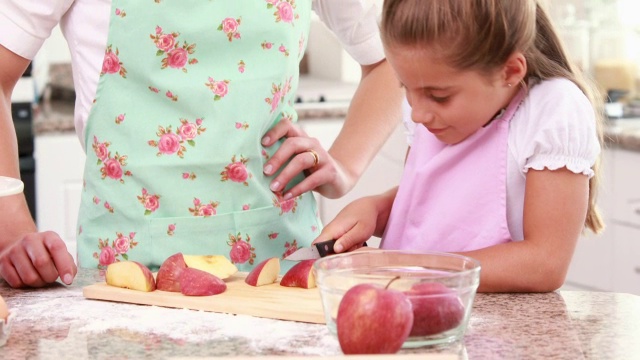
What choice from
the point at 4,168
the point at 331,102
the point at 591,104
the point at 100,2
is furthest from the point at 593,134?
the point at 331,102

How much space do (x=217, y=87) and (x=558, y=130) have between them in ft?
1.71

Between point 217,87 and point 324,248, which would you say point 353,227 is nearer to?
point 324,248

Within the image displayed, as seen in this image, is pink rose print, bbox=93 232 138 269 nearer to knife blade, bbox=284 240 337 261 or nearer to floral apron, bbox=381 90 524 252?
knife blade, bbox=284 240 337 261

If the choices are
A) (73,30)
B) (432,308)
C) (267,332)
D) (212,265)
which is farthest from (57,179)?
(432,308)

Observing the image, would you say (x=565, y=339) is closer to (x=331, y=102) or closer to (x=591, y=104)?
(x=591, y=104)

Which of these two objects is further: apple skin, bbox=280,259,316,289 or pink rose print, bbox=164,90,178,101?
pink rose print, bbox=164,90,178,101

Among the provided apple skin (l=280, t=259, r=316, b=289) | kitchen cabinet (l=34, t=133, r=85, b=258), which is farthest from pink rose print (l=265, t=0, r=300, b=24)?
kitchen cabinet (l=34, t=133, r=85, b=258)

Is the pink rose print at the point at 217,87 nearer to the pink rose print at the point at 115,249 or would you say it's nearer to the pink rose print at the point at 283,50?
the pink rose print at the point at 283,50

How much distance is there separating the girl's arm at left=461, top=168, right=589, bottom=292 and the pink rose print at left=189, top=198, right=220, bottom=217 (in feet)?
1.42

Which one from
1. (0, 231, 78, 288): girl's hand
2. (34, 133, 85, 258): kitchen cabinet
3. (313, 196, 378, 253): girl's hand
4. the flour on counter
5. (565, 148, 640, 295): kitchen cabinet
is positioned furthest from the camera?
(34, 133, 85, 258): kitchen cabinet

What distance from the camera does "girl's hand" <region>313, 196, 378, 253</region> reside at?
1550mm

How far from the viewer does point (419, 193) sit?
1634mm

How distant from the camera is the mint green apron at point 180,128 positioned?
1.59m

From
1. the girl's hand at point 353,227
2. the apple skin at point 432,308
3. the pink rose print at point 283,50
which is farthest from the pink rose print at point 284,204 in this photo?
the apple skin at point 432,308
